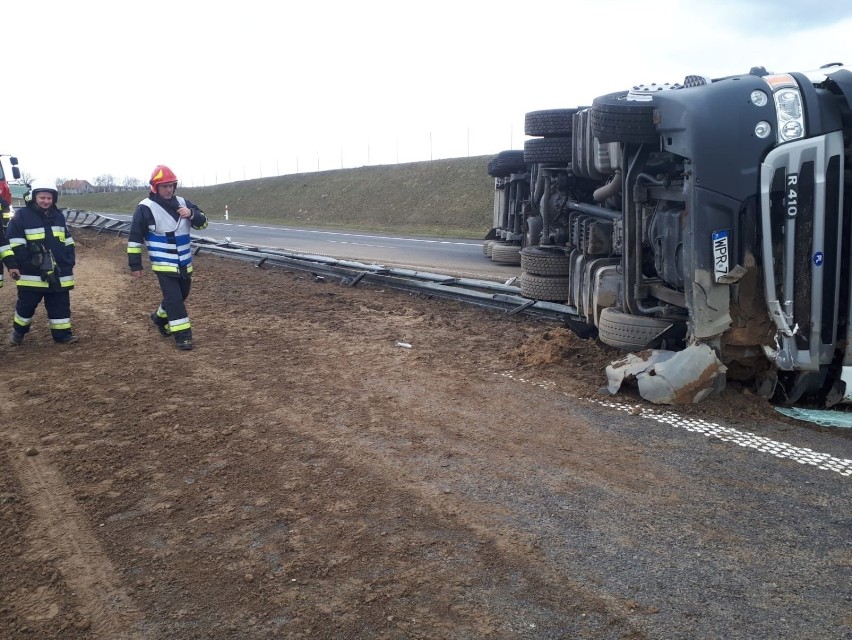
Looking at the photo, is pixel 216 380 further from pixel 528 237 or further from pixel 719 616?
pixel 528 237

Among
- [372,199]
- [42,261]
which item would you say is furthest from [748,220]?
[372,199]

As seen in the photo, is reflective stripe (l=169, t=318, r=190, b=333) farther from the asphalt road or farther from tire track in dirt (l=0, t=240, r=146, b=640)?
the asphalt road

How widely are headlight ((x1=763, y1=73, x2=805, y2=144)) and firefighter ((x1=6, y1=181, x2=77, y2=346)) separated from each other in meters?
6.56

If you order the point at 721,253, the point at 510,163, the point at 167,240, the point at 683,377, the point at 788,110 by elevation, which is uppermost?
the point at 510,163

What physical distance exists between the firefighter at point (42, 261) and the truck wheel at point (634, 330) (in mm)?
5390

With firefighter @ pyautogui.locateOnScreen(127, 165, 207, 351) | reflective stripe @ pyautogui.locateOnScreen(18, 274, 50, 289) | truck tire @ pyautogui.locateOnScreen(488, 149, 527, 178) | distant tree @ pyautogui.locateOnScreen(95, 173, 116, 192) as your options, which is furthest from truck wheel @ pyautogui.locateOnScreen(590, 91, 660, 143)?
distant tree @ pyautogui.locateOnScreen(95, 173, 116, 192)

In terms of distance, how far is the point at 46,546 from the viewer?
10.9 ft

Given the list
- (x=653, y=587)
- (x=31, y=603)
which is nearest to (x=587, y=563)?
(x=653, y=587)

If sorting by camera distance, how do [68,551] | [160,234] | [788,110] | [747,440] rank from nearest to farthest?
[68,551] → [747,440] → [788,110] → [160,234]

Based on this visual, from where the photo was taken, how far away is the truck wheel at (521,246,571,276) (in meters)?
8.04

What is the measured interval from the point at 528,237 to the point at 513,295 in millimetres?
1665

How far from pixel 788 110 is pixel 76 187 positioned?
85.5 meters

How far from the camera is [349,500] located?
3.67 meters

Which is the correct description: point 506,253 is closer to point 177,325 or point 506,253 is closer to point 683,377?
point 177,325
